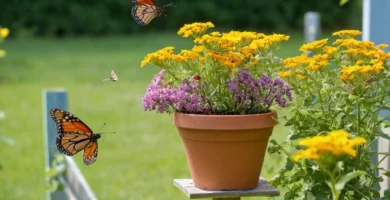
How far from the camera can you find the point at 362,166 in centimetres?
229

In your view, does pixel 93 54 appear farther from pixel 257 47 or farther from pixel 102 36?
pixel 257 47

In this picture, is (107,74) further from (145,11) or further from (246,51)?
(246,51)

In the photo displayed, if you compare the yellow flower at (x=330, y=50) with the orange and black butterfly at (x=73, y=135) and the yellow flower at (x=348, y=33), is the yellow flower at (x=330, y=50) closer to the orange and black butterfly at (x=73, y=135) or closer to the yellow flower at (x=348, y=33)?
the yellow flower at (x=348, y=33)

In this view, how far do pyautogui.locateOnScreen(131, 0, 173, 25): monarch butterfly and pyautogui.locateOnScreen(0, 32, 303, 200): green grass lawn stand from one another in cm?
113

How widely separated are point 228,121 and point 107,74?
933cm

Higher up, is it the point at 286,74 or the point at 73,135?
the point at 286,74

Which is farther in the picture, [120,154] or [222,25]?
[222,25]

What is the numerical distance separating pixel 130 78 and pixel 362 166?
8.86 m

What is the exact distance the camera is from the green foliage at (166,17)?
17938 millimetres

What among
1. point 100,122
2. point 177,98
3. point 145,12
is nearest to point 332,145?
point 177,98

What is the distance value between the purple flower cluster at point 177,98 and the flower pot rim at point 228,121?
4 centimetres

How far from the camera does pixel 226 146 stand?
2281mm

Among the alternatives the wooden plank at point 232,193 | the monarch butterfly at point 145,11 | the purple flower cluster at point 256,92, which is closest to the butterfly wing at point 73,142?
the monarch butterfly at point 145,11

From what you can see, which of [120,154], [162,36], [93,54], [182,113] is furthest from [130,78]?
[182,113]
